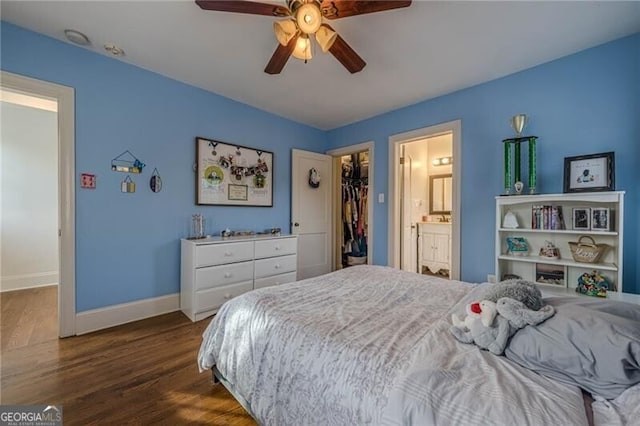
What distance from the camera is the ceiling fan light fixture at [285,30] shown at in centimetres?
159

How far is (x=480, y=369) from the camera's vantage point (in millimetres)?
823

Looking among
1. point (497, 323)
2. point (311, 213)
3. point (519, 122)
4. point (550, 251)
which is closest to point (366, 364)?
point (497, 323)

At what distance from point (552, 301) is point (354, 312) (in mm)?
868

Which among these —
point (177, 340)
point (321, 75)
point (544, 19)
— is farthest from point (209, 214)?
point (544, 19)

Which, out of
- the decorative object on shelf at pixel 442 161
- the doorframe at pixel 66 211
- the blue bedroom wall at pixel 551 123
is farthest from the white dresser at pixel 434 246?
the doorframe at pixel 66 211

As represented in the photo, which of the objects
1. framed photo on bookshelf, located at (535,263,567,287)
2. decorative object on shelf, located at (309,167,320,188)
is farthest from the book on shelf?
decorative object on shelf, located at (309,167,320,188)

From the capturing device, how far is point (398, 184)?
3.44 metres

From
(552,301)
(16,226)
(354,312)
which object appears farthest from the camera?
(16,226)

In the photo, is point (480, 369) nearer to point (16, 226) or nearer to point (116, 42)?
point (116, 42)

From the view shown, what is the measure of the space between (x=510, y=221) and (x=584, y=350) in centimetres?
185

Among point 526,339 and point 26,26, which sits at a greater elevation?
point 26,26

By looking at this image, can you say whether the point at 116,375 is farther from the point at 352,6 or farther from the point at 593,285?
the point at 593,285

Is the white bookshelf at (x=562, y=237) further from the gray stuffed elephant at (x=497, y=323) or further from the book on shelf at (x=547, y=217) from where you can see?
the gray stuffed elephant at (x=497, y=323)

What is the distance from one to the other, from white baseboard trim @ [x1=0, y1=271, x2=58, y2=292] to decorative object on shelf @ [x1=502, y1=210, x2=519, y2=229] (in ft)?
18.1
